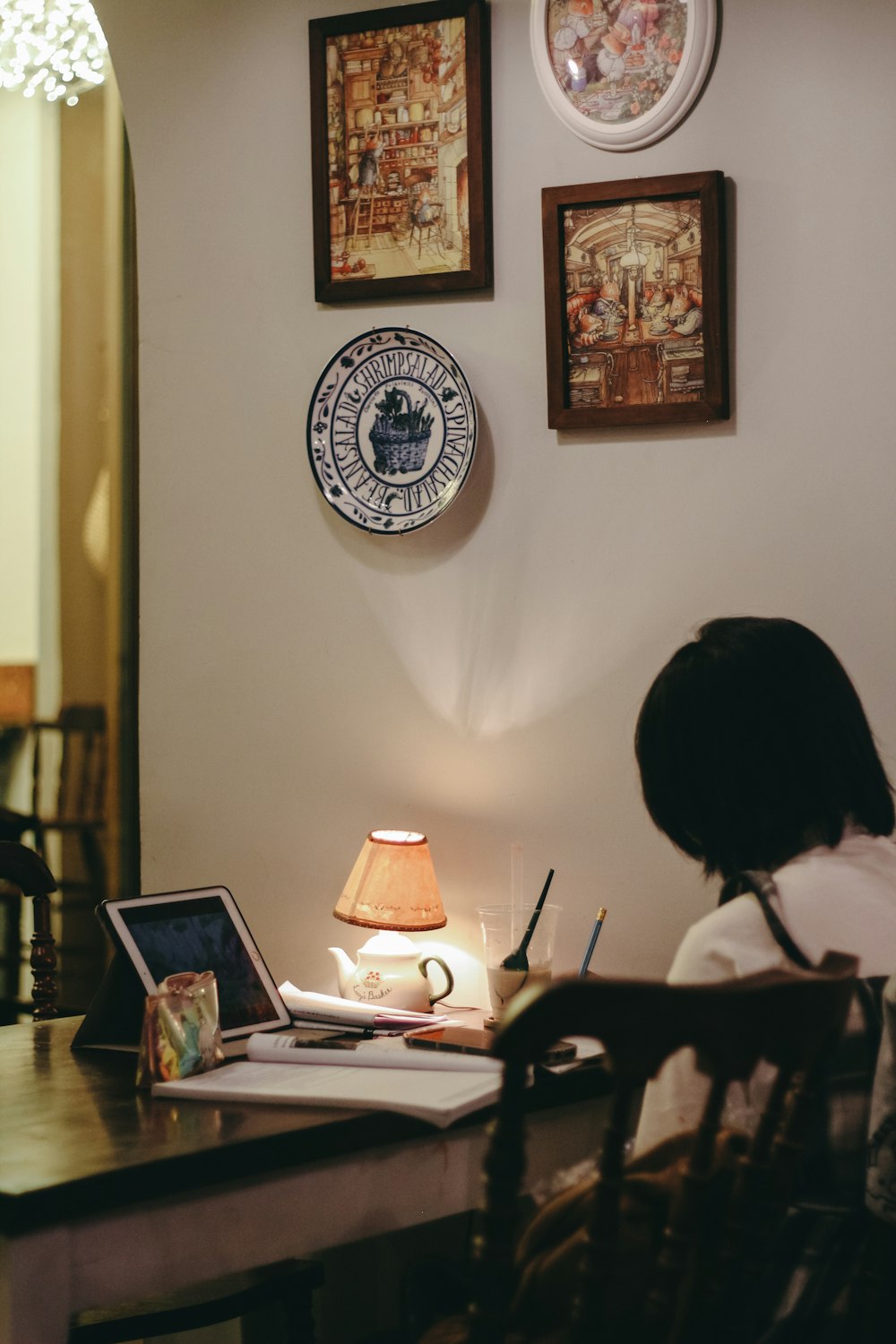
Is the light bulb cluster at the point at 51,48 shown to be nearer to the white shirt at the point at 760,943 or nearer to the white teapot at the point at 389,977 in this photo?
the white teapot at the point at 389,977

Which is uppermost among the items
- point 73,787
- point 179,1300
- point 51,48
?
point 51,48

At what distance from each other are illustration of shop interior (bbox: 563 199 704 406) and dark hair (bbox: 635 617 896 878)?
0.68m

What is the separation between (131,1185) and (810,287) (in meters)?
1.51

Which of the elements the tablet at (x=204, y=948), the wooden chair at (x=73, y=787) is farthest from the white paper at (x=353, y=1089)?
the wooden chair at (x=73, y=787)

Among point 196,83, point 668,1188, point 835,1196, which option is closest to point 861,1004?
point 835,1196

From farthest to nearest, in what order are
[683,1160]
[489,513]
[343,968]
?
[489,513] < [343,968] < [683,1160]

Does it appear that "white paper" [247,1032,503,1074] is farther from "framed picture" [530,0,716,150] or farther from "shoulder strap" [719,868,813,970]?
"framed picture" [530,0,716,150]

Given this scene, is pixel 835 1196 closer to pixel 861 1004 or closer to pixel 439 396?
pixel 861 1004

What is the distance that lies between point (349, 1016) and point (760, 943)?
27.7 inches

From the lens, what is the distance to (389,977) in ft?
6.63

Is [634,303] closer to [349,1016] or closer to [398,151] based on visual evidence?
[398,151]

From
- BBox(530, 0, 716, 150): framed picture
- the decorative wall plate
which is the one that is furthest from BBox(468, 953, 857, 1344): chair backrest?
BBox(530, 0, 716, 150): framed picture

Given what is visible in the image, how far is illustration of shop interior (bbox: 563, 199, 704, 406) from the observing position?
6.75ft

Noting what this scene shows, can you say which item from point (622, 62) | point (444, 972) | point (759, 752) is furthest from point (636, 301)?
point (444, 972)
